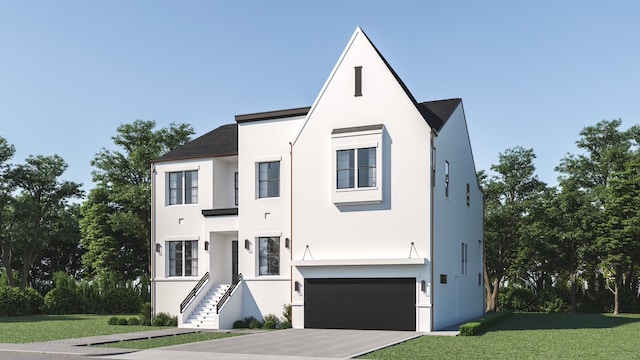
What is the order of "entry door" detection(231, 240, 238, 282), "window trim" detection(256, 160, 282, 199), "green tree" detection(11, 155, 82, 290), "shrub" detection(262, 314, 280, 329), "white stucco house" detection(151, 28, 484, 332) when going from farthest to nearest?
"green tree" detection(11, 155, 82, 290), "entry door" detection(231, 240, 238, 282), "window trim" detection(256, 160, 282, 199), "shrub" detection(262, 314, 280, 329), "white stucco house" detection(151, 28, 484, 332)

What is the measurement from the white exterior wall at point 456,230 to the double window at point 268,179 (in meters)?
7.04

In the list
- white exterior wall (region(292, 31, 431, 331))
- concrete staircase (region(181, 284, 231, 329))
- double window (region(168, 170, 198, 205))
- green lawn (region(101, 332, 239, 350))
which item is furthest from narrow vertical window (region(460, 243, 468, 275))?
double window (region(168, 170, 198, 205))

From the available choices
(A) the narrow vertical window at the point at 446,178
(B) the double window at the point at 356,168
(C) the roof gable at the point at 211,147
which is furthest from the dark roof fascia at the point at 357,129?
(C) the roof gable at the point at 211,147

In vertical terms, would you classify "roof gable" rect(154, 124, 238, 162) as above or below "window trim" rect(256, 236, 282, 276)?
above

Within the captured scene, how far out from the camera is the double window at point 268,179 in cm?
2990

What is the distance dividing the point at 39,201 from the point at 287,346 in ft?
131

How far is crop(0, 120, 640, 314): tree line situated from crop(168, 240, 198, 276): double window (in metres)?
13.4

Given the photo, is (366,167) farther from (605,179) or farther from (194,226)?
(605,179)

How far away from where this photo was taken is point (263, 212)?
29781 mm

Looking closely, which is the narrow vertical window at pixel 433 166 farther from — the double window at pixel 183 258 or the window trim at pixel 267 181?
the double window at pixel 183 258

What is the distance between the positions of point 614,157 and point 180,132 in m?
29.4

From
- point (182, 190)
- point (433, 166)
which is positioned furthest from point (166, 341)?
point (433, 166)

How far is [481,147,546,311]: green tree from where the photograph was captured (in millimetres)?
41744

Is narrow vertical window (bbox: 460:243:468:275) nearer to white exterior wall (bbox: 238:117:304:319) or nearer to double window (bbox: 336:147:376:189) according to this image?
double window (bbox: 336:147:376:189)
